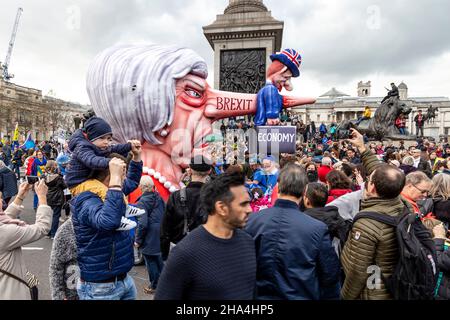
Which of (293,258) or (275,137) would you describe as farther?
(275,137)

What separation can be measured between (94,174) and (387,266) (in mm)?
2184

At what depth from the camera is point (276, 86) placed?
5375 millimetres

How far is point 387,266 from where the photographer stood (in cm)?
220

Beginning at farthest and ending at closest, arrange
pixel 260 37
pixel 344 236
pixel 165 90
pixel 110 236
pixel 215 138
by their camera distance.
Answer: pixel 260 37
pixel 215 138
pixel 165 90
pixel 344 236
pixel 110 236

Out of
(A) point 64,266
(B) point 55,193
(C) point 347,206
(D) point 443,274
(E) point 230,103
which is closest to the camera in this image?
(A) point 64,266

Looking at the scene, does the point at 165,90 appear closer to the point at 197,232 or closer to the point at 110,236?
the point at 110,236

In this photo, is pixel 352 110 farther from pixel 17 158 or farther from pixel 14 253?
pixel 14 253

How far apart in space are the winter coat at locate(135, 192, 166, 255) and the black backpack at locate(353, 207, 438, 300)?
271 cm

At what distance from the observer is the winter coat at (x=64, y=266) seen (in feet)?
7.73

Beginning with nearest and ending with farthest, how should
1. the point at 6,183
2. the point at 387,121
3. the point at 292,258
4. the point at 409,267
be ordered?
1. the point at 292,258
2. the point at 409,267
3. the point at 6,183
4. the point at 387,121

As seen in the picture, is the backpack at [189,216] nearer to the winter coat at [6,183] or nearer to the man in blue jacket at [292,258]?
the man in blue jacket at [292,258]

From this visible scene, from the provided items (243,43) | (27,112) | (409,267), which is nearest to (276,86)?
(409,267)

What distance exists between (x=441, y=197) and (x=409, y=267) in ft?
6.70
